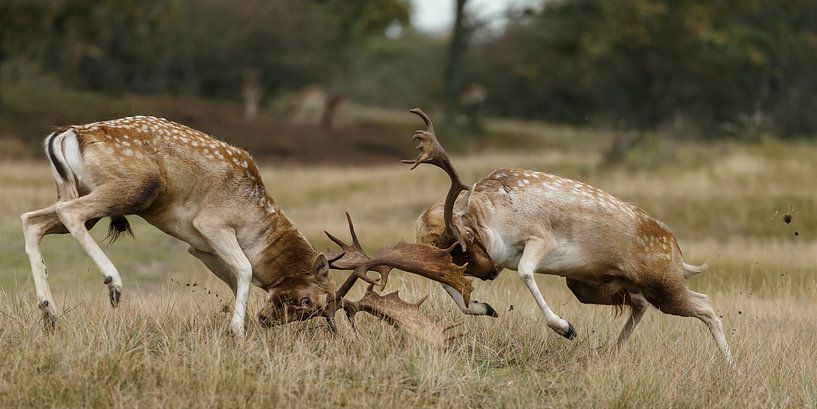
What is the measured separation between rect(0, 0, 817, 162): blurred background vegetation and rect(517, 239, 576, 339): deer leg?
17.5 metres

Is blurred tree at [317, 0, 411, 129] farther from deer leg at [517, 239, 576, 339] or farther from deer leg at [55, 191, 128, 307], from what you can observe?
deer leg at [55, 191, 128, 307]

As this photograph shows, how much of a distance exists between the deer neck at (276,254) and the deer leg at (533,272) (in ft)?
4.80

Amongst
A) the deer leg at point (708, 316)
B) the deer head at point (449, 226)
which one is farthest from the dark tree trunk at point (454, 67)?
the deer head at point (449, 226)

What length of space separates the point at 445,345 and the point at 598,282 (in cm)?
154

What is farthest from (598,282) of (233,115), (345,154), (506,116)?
(506,116)

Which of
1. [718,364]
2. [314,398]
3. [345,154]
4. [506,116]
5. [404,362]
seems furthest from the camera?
[506,116]

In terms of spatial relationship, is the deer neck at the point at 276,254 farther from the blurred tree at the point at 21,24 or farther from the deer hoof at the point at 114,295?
the blurred tree at the point at 21,24

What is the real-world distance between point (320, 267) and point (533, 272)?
145cm

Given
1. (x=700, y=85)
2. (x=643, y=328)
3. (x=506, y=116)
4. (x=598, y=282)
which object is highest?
(x=598, y=282)

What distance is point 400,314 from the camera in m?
7.31

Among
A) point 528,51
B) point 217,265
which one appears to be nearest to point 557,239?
point 217,265

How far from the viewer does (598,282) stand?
26.5 ft

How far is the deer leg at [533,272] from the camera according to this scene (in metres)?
7.18

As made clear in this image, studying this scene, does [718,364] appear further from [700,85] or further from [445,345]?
[700,85]
